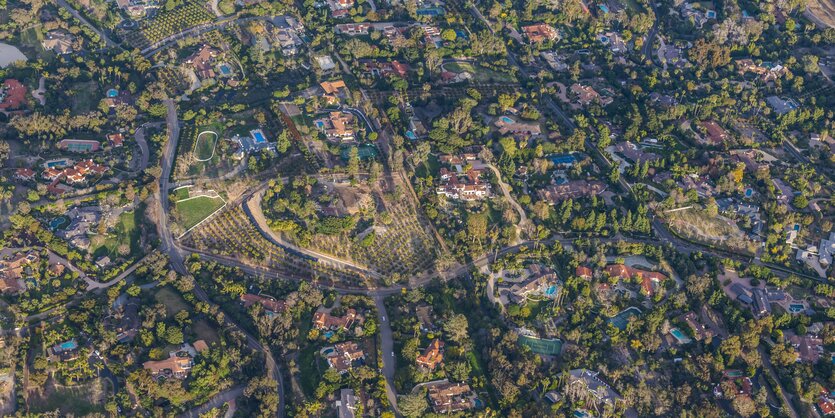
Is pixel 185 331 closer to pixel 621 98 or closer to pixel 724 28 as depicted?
pixel 621 98

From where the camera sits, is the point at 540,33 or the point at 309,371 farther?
the point at 540,33

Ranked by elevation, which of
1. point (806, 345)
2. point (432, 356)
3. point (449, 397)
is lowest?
point (806, 345)

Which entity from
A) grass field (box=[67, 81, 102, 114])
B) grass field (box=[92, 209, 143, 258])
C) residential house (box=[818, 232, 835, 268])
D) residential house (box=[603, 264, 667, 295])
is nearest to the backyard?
grass field (box=[92, 209, 143, 258])

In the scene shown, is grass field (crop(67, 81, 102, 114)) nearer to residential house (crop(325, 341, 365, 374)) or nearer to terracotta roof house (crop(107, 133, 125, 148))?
terracotta roof house (crop(107, 133, 125, 148))

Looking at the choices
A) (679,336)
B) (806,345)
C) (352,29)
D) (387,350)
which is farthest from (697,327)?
(352,29)

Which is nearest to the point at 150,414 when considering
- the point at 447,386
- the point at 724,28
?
the point at 447,386

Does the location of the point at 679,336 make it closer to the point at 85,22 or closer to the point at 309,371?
the point at 309,371

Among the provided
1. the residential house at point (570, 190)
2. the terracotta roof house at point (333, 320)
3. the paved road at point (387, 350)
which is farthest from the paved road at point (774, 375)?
the terracotta roof house at point (333, 320)
